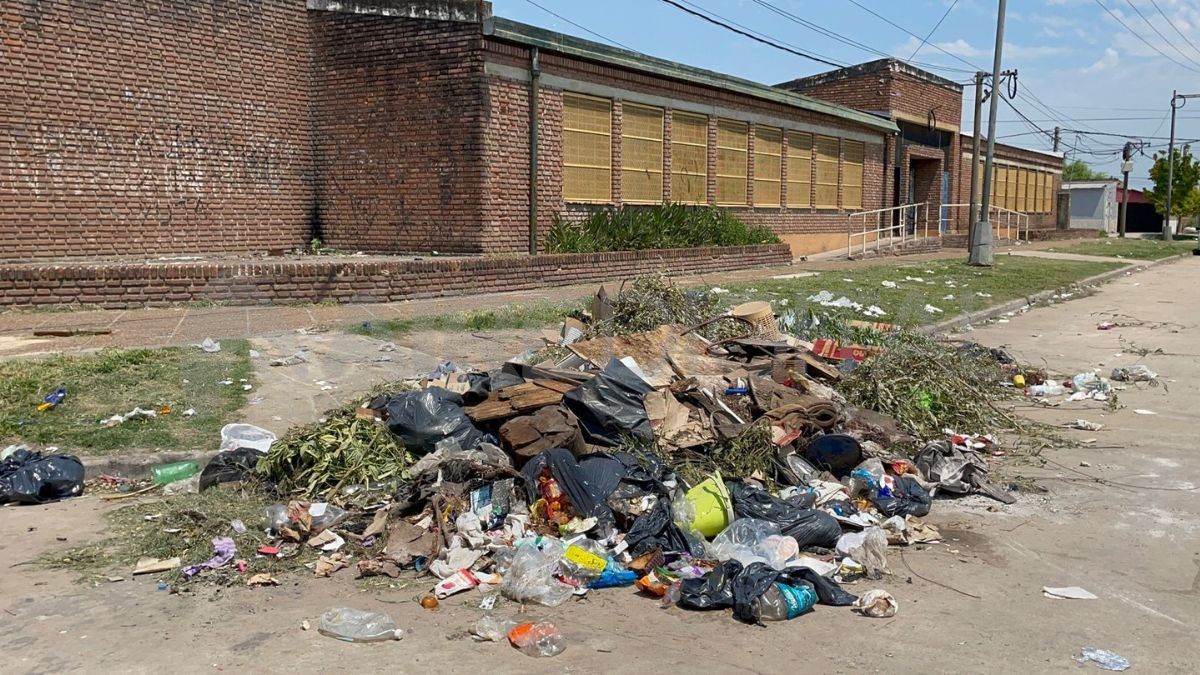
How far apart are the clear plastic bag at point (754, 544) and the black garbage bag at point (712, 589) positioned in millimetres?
229

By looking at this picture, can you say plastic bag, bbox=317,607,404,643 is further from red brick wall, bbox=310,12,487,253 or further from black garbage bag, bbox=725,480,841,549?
red brick wall, bbox=310,12,487,253

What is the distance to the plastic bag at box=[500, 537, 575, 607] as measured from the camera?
469 cm

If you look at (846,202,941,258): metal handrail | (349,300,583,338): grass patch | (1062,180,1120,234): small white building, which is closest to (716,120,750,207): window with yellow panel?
(846,202,941,258): metal handrail

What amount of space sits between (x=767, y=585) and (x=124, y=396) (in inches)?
236

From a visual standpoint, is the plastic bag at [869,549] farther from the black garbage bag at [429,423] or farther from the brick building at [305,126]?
the brick building at [305,126]

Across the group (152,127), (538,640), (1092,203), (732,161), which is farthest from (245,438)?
(1092,203)

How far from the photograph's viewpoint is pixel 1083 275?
77.0ft

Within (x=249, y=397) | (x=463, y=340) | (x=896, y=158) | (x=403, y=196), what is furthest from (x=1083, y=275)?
(x=249, y=397)

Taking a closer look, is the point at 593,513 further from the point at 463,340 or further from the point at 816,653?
the point at 463,340

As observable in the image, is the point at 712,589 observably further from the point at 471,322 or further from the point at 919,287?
the point at 919,287

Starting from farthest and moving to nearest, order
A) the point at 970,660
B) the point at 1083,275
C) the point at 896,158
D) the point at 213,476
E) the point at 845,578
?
the point at 896,158 → the point at 1083,275 → the point at 213,476 → the point at 845,578 → the point at 970,660

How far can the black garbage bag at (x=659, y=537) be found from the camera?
5.22 m

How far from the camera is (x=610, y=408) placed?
6637mm

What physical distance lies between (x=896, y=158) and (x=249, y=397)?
28.4m
